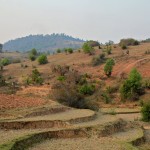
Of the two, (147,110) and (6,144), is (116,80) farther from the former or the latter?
(6,144)

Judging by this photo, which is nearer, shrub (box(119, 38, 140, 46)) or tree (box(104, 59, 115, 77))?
tree (box(104, 59, 115, 77))

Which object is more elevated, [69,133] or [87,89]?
[87,89]

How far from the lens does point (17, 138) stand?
19.6 m

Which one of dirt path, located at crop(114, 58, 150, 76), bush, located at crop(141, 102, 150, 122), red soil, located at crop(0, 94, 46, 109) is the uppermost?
dirt path, located at crop(114, 58, 150, 76)

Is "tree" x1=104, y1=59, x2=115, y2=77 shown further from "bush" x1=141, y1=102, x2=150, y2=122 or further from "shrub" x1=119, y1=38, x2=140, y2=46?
"shrub" x1=119, y1=38, x2=140, y2=46

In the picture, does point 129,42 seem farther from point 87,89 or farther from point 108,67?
point 87,89

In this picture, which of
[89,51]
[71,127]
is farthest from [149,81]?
[71,127]

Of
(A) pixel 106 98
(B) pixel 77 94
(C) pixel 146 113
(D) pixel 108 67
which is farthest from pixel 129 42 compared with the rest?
(B) pixel 77 94

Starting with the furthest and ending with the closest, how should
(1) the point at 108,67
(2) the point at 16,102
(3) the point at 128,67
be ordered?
(3) the point at 128,67, (1) the point at 108,67, (2) the point at 16,102

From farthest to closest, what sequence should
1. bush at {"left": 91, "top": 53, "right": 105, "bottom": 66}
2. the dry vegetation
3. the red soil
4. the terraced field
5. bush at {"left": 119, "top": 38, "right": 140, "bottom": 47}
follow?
1. bush at {"left": 119, "top": 38, "right": 140, "bottom": 47}
2. bush at {"left": 91, "top": 53, "right": 105, "bottom": 66}
3. the red soil
4. the dry vegetation
5. the terraced field

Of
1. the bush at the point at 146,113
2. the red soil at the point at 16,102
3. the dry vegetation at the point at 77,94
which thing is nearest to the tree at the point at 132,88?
the dry vegetation at the point at 77,94

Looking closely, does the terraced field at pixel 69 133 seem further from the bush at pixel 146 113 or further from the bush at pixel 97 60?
the bush at pixel 97 60

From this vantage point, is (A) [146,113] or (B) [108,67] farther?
(B) [108,67]

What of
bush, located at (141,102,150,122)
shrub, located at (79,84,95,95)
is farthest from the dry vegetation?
bush, located at (141,102,150,122)
